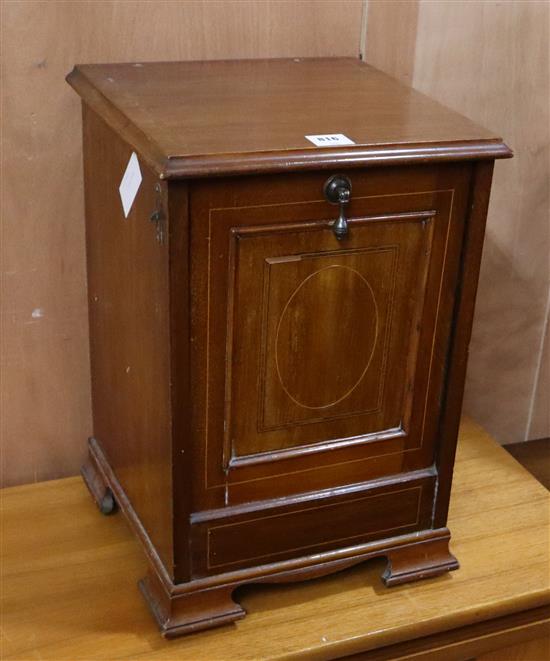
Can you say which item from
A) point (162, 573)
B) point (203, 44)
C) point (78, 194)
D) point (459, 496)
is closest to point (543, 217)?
point (459, 496)

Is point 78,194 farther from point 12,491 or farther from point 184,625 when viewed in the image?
point 184,625

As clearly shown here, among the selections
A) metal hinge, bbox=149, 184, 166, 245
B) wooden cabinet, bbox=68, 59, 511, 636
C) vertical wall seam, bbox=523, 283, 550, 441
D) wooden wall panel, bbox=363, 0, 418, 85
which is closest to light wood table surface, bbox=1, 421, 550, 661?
wooden cabinet, bbox=68, 59, 511, 636

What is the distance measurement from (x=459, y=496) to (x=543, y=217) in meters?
0.54

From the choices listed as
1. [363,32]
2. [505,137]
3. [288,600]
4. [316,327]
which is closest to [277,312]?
[316,327]

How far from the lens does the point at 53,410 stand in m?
1.58

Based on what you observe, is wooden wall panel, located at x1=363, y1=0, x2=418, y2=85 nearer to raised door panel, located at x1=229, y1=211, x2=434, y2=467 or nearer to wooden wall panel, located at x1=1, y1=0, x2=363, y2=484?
wooden wall panel, located at x1=1, y1=0, x2=363, y2=484

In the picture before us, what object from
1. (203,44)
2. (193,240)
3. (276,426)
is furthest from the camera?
(203,44)

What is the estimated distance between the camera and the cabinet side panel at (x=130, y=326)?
1.14 m

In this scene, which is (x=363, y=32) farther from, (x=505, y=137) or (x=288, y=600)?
(x=288, y=600)

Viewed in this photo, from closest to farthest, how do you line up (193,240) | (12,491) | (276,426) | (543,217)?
(193,240) → (276,426) → (12,491) → (543,217)

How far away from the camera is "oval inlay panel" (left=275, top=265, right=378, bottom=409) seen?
115cm

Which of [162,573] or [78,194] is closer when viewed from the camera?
[162,573]

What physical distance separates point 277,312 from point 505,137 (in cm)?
71

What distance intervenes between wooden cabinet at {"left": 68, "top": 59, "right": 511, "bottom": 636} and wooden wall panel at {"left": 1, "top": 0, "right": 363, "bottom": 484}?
0.20ft
